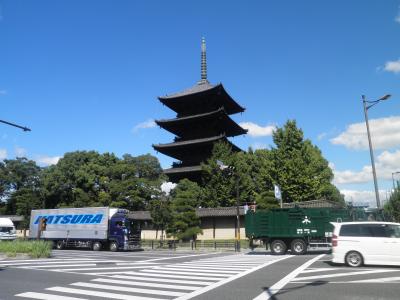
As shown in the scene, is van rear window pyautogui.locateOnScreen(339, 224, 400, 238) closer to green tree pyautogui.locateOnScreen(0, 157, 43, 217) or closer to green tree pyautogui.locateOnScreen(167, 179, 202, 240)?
green tree pyautogui.locateOnScreen(167, 179, 202, 240)

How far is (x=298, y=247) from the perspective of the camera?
75.2 feet

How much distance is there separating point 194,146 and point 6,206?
35170 mm

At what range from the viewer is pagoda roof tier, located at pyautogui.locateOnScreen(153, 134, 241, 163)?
51.4 metres

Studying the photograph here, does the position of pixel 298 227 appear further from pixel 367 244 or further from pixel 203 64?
pixel 203 64

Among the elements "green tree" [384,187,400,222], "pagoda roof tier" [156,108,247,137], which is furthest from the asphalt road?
"pagoda roof tier" [156,108,247,137]

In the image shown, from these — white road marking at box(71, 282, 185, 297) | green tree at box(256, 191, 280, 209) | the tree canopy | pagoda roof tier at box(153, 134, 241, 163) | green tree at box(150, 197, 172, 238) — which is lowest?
white road marking at box(71, 282, 185, 297)

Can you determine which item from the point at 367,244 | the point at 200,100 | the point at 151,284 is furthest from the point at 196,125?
the point at 151,284

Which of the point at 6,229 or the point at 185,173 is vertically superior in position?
the point at 185,173

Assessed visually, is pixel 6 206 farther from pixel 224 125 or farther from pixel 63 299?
pixel 63 299

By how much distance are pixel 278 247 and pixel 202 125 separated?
33169 millimetres

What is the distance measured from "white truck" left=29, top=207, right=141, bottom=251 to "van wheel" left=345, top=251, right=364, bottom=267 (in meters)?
21.2

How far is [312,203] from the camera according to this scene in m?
37.4

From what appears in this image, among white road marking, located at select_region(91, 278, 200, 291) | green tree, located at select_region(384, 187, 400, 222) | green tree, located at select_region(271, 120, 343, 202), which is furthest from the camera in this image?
green tree, located at select_region(384, 187, 400, 222)

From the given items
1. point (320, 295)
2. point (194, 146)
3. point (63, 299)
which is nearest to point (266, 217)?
point (320, 295)
